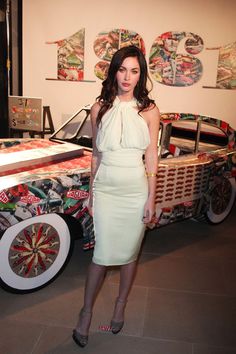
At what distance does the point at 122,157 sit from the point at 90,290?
2.69ft

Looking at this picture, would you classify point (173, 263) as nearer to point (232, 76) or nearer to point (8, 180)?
point (8, 180)

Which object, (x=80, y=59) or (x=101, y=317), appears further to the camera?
(x=80, y=59)

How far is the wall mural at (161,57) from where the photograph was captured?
543cm

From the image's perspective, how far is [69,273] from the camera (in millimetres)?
3172

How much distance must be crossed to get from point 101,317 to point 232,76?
410 centimetres

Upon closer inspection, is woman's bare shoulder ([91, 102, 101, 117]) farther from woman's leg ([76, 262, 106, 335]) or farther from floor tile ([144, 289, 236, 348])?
floor tile ([144, 289, 236, 348])

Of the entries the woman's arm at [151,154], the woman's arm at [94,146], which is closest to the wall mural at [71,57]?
the woman's arm at [94,146]

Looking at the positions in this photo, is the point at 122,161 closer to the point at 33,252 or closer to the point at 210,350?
the point at 33,252

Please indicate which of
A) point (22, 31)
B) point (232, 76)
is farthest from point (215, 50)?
point (22, 31)

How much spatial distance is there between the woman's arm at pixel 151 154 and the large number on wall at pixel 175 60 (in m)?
3.65

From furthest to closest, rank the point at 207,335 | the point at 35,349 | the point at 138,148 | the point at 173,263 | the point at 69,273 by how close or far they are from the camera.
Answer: the point at 173,263 < the point at 69,273 < the point at 207,335 < the point at 35,349 < the point at 138,148

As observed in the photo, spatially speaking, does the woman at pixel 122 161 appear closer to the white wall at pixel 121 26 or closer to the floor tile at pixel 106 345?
the floor tile at pixel 106 345

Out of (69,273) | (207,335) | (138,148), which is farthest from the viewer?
(69,273)

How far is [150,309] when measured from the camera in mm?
2758
